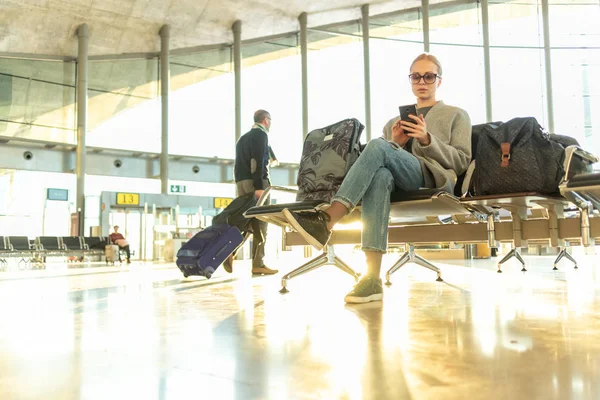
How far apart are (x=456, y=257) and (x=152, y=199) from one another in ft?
30.1

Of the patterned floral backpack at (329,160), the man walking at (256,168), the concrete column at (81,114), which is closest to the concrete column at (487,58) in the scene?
the man walking at (256,168)

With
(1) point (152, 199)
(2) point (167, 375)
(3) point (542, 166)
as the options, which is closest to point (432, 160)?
(3) point (542, 166)

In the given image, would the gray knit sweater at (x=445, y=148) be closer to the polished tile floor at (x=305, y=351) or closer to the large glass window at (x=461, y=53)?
the polished tile floor at (x=305, y=351)

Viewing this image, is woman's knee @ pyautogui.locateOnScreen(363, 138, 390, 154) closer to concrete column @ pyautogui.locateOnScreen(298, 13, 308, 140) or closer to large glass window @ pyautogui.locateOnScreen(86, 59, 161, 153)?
concrete column @ pyautogui.locateOnScreen(298, 13, 308, 140)

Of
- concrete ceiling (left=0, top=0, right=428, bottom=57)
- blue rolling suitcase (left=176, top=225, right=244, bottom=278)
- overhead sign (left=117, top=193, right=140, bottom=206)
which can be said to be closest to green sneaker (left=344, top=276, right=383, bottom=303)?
blue rolling suitcase (left=176, top=225, right=244, bottom=278)

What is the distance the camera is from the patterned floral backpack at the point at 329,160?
122 inches

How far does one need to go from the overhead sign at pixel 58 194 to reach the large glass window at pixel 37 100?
1.46 m

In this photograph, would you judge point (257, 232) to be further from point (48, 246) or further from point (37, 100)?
point (37, 100)

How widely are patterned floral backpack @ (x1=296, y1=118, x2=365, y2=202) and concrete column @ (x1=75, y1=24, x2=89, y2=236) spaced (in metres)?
13.4

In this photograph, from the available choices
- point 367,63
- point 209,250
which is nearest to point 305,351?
point 209,250

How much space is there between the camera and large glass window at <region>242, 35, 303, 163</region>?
15883 millimetres

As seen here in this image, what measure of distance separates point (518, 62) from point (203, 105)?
8.94 meters

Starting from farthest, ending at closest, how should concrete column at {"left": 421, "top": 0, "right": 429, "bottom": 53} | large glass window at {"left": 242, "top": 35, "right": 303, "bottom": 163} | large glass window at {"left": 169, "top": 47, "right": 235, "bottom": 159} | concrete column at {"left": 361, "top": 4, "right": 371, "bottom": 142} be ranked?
large glass window at {"left": 169, "top": 47, "right": 235, "bottom": 159} < large glass window at {"left": 242, "top": 35, "right": 303, "bottom": 163} < concrete column at {"left": 361, "top": 4, "right": 371, "bottom": 142} < concrete column at {"left": 421, "top": 0, "right": 429, "bottom": 53}

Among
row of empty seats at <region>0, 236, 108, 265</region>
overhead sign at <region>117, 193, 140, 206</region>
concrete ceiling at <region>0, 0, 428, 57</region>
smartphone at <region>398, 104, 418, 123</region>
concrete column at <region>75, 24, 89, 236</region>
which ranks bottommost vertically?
row of empty seats at <region>0, 236, 108, 265</region>
